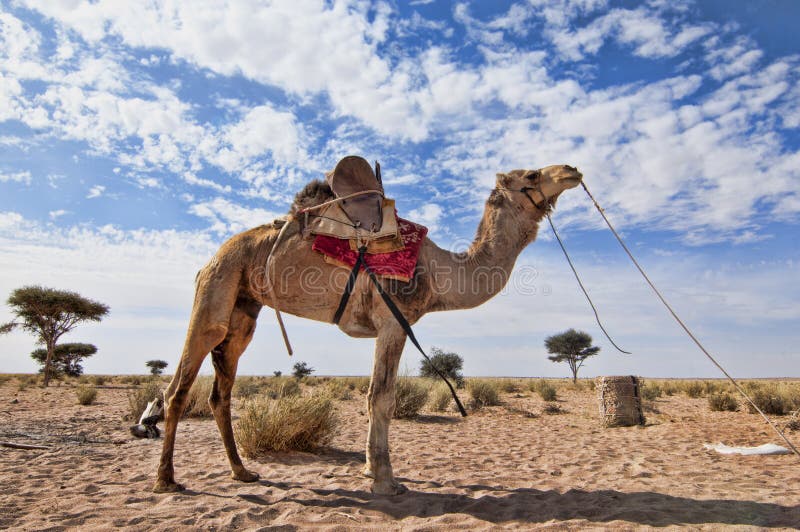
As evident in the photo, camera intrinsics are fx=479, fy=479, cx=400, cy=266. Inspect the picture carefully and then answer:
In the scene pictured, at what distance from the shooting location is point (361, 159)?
18.0 feet

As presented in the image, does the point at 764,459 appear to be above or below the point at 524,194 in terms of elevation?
below

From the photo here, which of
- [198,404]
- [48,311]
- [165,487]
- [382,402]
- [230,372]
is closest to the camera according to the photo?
[382,402]

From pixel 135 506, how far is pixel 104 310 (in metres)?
32.0

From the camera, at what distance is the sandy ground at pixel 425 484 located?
4.10 meters

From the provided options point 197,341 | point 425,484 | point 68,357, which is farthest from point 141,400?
point 68,357

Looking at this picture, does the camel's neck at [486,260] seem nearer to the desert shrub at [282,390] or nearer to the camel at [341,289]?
the camel at [341,289]

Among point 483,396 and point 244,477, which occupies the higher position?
point 483,396

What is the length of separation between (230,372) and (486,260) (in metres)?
3.22

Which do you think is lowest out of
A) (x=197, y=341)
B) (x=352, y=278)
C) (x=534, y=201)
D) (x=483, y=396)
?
(x=483, y=396)

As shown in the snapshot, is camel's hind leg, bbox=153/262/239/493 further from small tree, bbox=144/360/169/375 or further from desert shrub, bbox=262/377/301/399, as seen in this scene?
small tree, bbox=144/360/169/375

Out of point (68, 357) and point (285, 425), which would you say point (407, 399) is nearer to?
point (285, 425)

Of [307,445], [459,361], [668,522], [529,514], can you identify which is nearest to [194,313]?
[307,445]

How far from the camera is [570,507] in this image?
459cm

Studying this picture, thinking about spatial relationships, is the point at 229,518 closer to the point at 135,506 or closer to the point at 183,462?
the point at 135,506
